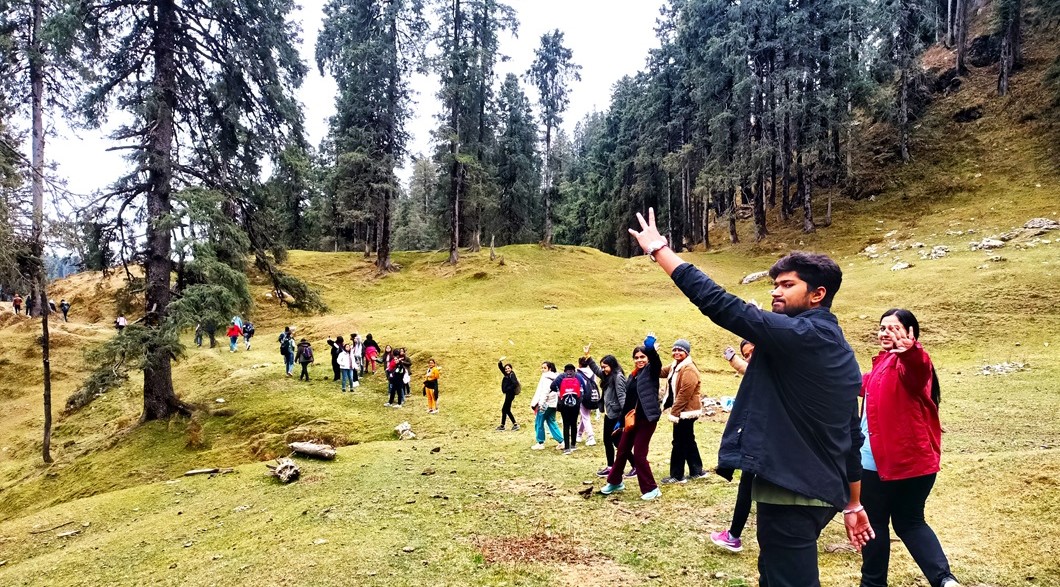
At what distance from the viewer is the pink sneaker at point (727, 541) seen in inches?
191

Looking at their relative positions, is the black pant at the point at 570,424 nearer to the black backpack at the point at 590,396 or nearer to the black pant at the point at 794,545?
the black backpack at the point at 590,396

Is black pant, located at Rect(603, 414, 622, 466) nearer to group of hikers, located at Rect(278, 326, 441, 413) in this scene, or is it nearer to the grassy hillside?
the grassy hillside

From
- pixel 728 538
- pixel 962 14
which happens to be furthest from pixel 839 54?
pixel 728 538

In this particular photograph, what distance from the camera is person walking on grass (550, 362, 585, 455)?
929cm

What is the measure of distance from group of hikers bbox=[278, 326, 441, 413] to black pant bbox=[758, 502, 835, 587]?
12.3m

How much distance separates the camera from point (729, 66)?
32.0m

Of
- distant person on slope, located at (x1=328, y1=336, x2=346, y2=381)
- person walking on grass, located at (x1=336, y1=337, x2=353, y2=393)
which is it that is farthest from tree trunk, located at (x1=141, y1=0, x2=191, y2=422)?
distant person on slope, located at (x1=328, y1=336, x2=346, y2=381)

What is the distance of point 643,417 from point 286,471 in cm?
622

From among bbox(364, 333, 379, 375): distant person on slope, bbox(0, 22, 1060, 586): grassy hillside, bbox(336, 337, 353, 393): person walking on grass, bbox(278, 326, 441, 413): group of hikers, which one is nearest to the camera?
bbox(0, 22, 1060, 586): grassy hillside

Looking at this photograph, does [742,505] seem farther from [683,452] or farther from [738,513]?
[683,452]

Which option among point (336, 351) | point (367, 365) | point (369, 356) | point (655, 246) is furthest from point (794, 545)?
point (367, 365)

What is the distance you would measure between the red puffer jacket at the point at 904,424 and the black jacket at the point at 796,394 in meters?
1.05

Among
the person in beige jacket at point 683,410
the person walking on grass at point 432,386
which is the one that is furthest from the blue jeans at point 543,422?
the person walking on grass at point 432,386

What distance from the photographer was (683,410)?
264 inches
